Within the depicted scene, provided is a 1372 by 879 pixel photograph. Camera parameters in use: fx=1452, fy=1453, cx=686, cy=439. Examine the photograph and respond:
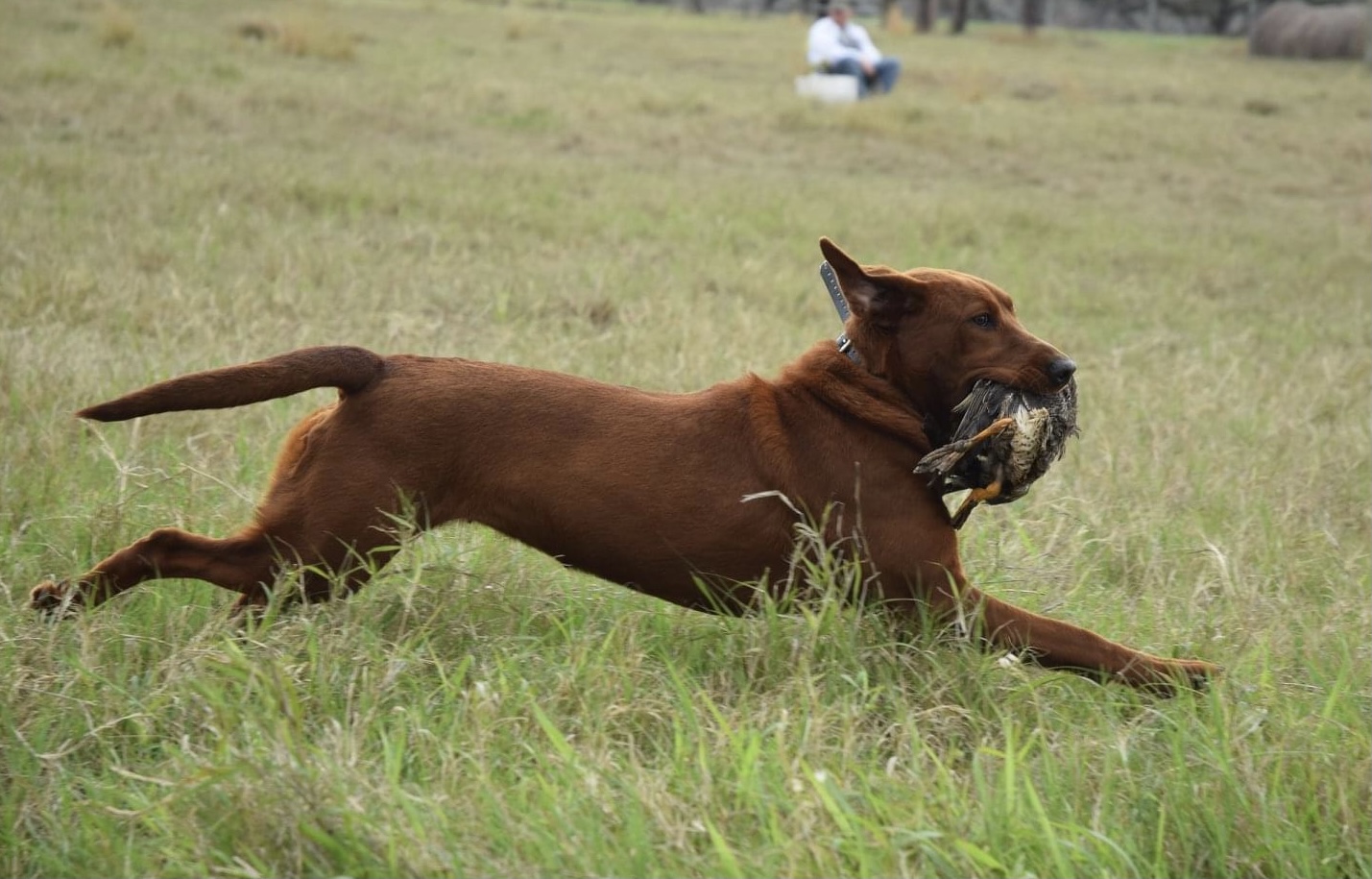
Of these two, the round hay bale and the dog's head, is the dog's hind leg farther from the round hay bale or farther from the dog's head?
the round hay bale

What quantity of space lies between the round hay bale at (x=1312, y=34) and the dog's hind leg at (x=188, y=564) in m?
29.4

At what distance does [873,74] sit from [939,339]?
14.7m

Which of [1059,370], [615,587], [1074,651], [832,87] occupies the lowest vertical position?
[832,87]

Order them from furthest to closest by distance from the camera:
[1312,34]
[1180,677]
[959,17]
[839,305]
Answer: [959,17]
[1312,34]
[839,305]
[1180,677]

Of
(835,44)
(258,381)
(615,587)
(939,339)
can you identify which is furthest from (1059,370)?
(835,44)

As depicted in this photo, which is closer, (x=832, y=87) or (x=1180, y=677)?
(x=1180, y=677)

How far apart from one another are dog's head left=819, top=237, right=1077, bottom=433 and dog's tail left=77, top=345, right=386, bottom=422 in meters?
1.09

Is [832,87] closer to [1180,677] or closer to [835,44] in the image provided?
[835,44]

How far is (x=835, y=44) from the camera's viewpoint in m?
17.1

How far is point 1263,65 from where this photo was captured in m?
26.2

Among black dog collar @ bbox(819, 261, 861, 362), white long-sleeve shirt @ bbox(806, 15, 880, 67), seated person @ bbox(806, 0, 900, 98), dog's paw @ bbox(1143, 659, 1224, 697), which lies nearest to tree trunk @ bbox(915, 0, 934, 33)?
seated person @ bbox(806, 0, 900, 98)

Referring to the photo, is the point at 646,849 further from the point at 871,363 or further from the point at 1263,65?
the point at 1263,65

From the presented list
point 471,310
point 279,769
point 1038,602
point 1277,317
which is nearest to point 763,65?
point 1277,317

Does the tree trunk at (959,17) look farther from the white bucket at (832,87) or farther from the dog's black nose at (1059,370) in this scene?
the dog's black nose at (1059,370)
